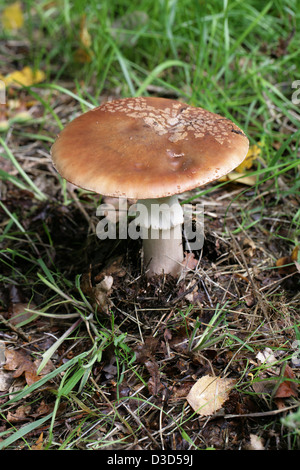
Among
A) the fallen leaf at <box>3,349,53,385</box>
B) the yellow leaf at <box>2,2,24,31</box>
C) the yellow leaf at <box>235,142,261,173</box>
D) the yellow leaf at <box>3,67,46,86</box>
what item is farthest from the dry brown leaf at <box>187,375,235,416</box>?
the yellow leaf at <box>2,2,24,31</box>

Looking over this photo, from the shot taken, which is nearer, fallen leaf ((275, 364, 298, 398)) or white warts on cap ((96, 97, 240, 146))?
fallen leaf ((275, 364, 298, 398))

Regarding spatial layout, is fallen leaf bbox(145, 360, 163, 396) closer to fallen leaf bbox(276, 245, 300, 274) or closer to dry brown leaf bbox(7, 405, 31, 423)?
dry brown leaf bbox(7, 405, 31, 423)

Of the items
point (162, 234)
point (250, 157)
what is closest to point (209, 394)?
point (162, 234)

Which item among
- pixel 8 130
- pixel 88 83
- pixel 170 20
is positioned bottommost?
pixel 8 130

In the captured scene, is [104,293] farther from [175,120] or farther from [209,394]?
[175,120]

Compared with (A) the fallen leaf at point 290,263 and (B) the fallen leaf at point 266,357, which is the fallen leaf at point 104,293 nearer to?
(B) the fallen leaf at point 266,357
